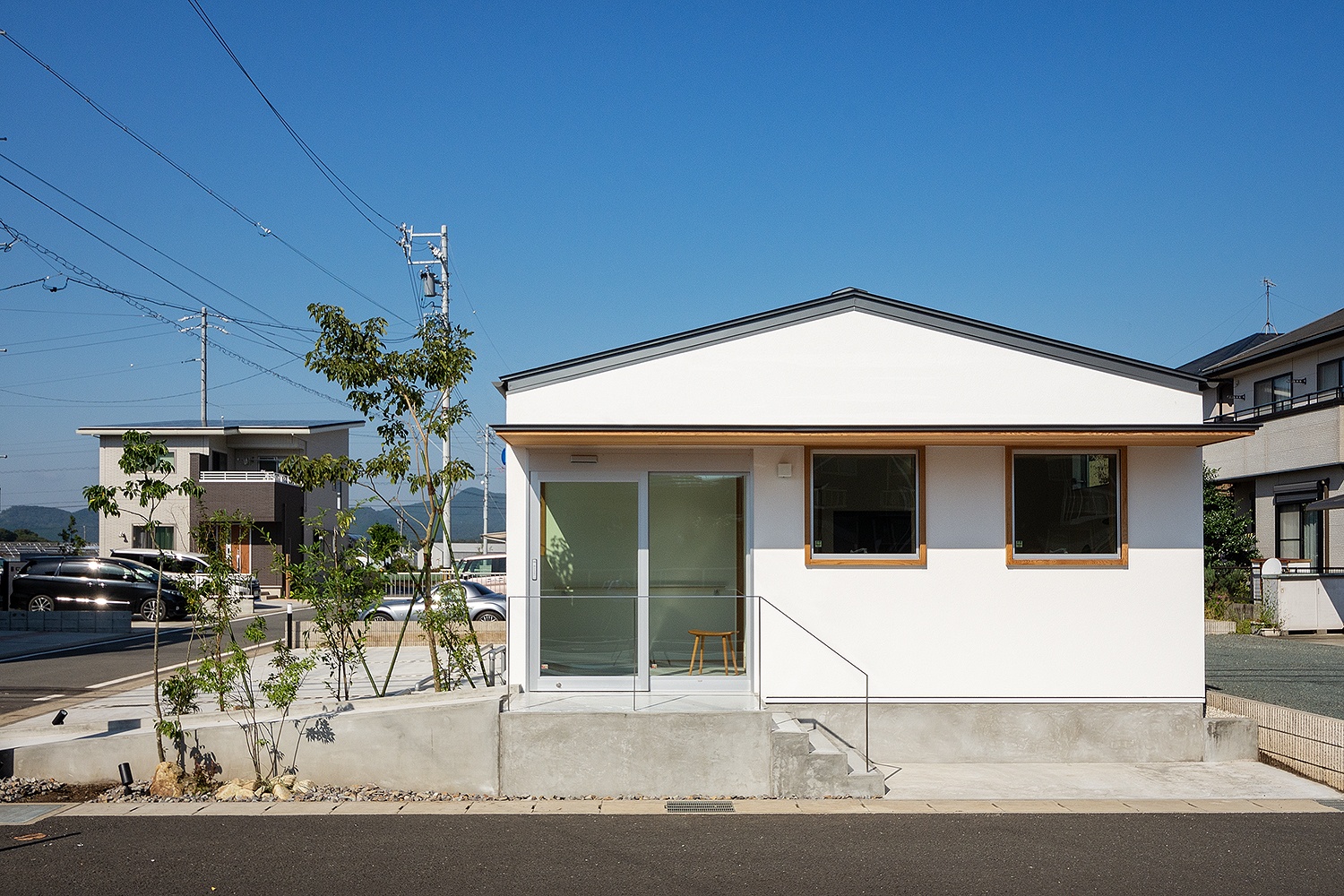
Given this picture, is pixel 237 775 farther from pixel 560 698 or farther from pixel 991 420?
pixel 991 420

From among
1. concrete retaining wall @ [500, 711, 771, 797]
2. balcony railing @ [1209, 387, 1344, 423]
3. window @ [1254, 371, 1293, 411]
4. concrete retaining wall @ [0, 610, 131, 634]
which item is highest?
window @ [1254, 371, 1293, 411]

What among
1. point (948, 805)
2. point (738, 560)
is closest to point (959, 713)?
point (948, 805)

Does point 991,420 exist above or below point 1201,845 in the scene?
above

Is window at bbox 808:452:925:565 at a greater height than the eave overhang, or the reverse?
the eave overhang

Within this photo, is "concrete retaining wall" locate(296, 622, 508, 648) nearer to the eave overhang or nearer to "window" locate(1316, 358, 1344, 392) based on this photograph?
the eave overhang

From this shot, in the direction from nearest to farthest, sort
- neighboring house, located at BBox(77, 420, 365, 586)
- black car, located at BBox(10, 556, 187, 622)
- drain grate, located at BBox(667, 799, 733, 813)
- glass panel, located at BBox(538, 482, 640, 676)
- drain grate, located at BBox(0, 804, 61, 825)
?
drain grate, located at BBox(0, 804, 61, 825)
drain grate, located at BBox(667, 799, 733, 813)
glass panel, located at BBox(538, 482, 640, 676)
black car, located at BBox(10, 556, 187, 622)
neighboring house, located at BBox(77, 420, 365, 586)

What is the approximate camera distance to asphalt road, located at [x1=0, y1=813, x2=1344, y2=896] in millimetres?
5906

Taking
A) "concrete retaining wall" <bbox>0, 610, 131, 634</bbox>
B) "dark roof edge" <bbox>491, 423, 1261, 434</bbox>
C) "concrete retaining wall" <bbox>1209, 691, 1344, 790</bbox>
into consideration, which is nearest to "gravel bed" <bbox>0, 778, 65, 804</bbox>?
"dark roof edge" <bbox>491, 423, 1261, 434</bbox>

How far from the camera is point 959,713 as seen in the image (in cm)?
915

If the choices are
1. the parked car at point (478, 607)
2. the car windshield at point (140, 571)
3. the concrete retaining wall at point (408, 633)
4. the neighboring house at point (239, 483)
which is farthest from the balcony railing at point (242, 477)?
the concrete retaining wall at point (408, 633)

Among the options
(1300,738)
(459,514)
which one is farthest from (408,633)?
(459,514)

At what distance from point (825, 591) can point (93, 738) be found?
627 cm

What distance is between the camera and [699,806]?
7.72m

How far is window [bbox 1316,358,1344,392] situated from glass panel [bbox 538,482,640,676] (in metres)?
19.8
